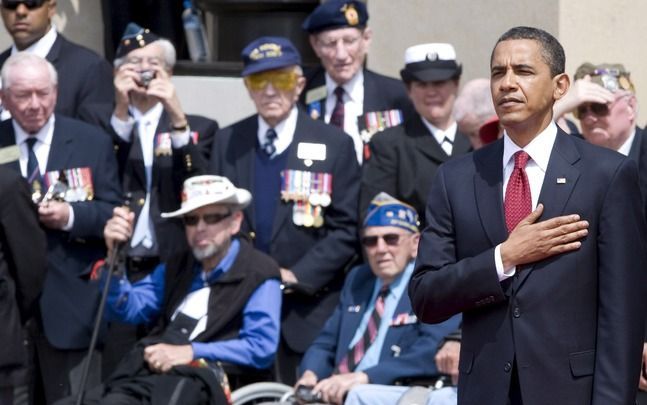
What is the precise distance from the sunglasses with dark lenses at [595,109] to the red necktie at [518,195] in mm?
2040

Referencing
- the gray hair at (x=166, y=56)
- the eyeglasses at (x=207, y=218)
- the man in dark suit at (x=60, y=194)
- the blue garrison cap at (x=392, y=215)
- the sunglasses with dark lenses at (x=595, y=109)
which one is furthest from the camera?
the gray hair at (x=166, y=56)

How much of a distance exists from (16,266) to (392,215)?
171cm

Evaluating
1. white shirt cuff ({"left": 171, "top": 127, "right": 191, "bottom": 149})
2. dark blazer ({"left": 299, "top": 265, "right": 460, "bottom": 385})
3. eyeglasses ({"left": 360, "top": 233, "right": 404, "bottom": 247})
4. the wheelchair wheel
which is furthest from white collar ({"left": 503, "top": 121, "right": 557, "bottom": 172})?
white shirt cuff ({"left": 171, "top": 127, "right": 191, "bottom": 149})

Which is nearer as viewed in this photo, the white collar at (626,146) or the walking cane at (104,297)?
the white collar at (626,146)

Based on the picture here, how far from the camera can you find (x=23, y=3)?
838 centimetres

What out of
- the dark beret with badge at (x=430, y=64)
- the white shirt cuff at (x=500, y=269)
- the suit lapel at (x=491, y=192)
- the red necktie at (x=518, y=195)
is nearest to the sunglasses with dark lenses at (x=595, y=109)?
the dark beret with badge at (x=430, y=64)

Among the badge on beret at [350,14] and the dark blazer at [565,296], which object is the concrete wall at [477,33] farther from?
the dark blazer at [565,296]

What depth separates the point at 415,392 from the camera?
20.8 ft

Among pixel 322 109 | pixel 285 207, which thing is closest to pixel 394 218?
pixel 285 207

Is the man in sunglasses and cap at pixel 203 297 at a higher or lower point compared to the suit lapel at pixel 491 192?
lower

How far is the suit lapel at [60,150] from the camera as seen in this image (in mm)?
7746

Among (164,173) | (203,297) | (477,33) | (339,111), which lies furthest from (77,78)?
(477,33)

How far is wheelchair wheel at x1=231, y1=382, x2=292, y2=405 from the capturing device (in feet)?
22.3

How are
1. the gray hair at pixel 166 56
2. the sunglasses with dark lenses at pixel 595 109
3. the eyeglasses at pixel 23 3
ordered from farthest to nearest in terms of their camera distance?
the eyeglasses at pixel 23 3
the gray hair at pixel 166 56
the sunglasses with dark lenses at pixel 595 109
